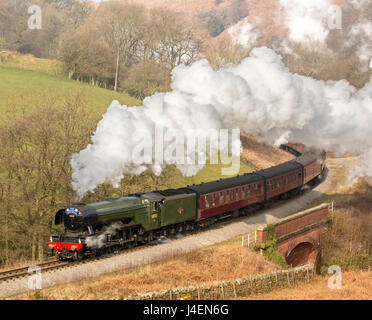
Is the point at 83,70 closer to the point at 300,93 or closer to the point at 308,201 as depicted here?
the point at 308,201

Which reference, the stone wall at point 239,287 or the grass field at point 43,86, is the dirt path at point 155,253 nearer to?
the stone wall at point 239,287

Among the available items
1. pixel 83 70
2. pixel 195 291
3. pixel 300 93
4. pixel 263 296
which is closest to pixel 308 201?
pixel 300 93

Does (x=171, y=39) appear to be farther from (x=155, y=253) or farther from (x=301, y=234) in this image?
(x=155, y=253)

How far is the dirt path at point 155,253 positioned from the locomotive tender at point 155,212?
75 cm

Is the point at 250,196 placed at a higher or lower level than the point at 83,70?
lower

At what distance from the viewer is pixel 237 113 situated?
27078 mm

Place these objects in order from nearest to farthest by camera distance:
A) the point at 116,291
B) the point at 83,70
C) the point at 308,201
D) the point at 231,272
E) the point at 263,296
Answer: the point at 116,291 < the point at 263,296 < the point at 231,272 < the point at 308,201 < the point at 83,70

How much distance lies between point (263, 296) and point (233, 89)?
10.8m

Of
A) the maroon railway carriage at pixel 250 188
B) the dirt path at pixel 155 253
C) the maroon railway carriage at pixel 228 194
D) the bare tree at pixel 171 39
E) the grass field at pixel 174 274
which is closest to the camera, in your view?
the grass field at pixel 174 274

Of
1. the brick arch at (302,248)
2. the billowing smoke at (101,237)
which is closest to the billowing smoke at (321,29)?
the brick arch at (302,248)

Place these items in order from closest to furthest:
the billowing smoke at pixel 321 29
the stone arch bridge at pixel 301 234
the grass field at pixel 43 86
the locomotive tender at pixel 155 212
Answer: the locomotive tender at pixel 155 212, the stone arch bridge at pixel 301 234, the grass field at pixel 43 86, the billowing smoke at pixel 321 29

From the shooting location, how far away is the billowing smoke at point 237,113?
22922 millimetres

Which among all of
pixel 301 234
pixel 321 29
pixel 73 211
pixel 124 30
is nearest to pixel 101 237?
pixel 73 211
